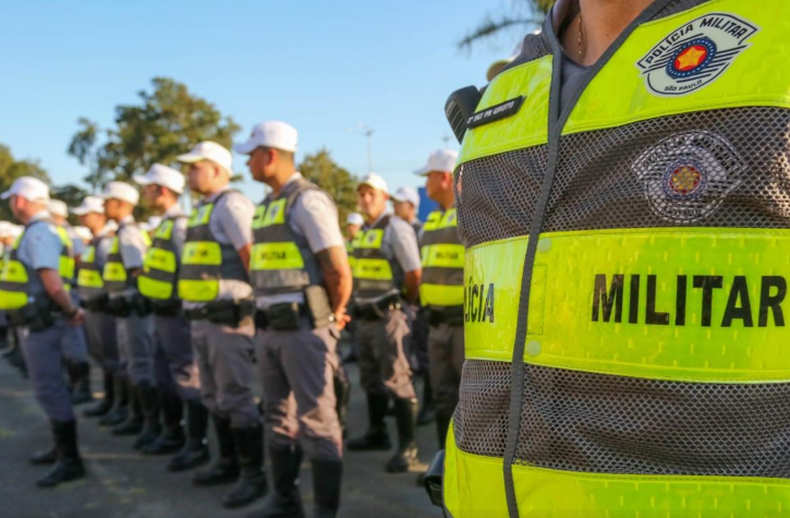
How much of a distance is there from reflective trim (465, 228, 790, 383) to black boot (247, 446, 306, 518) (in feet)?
10.5

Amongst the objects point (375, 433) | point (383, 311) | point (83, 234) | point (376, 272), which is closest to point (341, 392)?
point (375, 433)

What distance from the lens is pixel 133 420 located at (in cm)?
661

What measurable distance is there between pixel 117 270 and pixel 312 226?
11.9 ft

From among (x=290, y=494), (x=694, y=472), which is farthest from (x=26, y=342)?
(x=694, y=472)

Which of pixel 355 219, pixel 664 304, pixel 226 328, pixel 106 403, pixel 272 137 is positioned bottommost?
pixel 106 403

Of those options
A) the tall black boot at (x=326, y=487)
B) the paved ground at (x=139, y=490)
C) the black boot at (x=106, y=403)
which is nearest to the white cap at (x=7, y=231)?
the black boot at (x=106, y=403)

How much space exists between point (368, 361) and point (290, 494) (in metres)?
2.23

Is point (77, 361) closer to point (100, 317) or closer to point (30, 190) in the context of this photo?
point (100, 317)

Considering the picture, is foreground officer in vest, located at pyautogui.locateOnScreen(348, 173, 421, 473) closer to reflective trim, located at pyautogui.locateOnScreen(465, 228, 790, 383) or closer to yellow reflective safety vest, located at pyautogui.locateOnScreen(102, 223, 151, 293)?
yellow reflective safety vest, located at pyautogui.locateOnScreen(102, 223, 151, 293)

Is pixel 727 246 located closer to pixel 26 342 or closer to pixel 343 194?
pixel 26 342

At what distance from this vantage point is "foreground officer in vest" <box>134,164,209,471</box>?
17.8 feet

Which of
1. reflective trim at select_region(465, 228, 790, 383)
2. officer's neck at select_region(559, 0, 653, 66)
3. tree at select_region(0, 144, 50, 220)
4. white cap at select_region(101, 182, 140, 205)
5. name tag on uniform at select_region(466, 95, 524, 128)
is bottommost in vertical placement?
reflective trim at select_region(465, 228, 790, 383)

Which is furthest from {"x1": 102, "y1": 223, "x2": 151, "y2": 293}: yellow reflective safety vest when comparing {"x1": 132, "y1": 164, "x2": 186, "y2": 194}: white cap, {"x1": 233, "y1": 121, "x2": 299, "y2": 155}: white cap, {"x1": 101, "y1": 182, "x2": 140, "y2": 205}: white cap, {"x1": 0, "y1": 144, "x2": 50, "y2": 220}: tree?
{"x1": 0, "y1": 144, "x2": 50, "y2": 220}: tree

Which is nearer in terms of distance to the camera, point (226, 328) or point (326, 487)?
point (326, 487)
